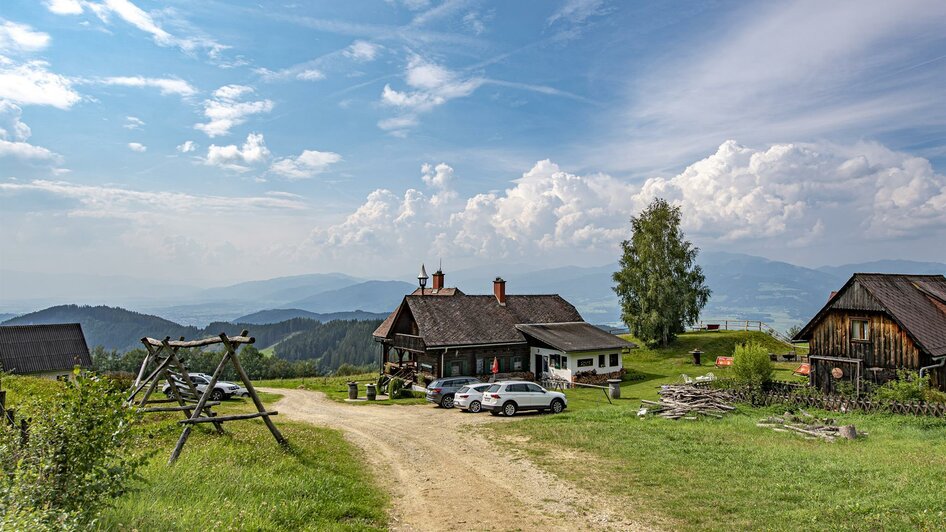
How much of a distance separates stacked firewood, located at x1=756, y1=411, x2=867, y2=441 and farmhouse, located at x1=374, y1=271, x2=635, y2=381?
1806cm

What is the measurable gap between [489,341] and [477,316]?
3.37 metres

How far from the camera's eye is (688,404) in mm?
26375

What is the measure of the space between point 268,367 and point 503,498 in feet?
219

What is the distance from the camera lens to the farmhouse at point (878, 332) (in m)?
29.1

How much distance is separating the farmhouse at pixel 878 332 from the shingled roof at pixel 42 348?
60344 mm

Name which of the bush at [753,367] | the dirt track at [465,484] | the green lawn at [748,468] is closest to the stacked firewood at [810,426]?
the green lawn at [748,468]

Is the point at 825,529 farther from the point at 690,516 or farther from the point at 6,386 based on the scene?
the point at 6,386

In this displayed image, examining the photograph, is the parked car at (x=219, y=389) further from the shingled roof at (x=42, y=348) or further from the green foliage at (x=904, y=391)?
the green foliage at (x=904, y=391)

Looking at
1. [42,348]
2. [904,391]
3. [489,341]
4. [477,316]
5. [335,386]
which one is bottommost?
[335,386]

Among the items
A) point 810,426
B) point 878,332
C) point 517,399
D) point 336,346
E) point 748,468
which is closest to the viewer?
point 748,468

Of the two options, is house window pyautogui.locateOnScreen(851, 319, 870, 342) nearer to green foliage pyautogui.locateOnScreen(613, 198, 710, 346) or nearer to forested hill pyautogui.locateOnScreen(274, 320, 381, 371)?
green foliage pyautogui.locateOnScreen(613, 198, 710, 346)

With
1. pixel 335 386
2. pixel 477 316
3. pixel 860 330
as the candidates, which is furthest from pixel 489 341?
pixel 860 330

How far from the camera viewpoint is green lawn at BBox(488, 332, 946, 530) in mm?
12250

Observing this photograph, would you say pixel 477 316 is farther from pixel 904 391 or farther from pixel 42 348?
pixel 42 348
